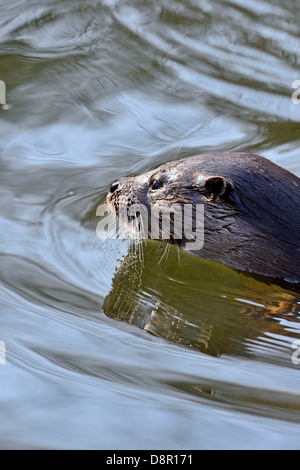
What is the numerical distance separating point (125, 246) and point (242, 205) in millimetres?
801

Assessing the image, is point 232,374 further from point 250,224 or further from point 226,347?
point 250,224

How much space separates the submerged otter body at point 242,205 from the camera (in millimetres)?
3920

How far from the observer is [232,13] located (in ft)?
24.0

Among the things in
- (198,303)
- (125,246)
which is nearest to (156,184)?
(125,246)

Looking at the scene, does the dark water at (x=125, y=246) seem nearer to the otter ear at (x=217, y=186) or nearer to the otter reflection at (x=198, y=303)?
the otter reflection at (x=198, y=303)

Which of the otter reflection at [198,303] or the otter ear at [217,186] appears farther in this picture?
the otter ear at [217,186]

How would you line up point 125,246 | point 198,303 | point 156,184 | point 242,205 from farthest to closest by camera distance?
1. point 125,246
2. point 156,184
3. point 242,205
4. point 198,303

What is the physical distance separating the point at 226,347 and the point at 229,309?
0.41 meters

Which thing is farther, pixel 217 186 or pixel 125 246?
pixel 125 246

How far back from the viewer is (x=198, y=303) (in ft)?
12.7

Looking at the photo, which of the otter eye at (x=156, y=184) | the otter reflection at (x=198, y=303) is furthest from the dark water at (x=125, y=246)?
the otter eye at (x=156, y=184)

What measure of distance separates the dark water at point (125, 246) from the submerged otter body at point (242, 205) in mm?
118

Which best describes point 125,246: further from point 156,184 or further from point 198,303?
point 198,303
